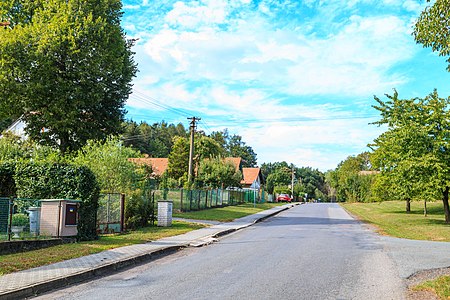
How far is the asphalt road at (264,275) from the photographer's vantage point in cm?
761

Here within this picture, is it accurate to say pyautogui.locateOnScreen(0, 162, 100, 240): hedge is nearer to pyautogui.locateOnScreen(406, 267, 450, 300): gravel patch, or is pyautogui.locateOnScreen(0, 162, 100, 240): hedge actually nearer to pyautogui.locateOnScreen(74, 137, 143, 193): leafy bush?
pyautogui.locateOnScreen(74, 137, 143, 193): leafy bush

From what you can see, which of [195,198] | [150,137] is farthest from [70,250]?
[150,137]

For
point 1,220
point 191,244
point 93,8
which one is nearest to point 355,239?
point 191,244

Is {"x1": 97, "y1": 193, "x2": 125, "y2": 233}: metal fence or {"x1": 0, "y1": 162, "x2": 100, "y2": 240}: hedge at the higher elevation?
{"x1": 0, "y1": 162, "x2": 100, "y2": 240}: hedge

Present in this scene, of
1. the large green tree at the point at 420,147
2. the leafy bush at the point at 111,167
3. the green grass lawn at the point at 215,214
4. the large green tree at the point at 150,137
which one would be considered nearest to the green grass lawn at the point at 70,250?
the leafy bush at the point at 111,167

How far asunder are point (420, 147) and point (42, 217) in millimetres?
21361

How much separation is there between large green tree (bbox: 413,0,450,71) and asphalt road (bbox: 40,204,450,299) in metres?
5.09

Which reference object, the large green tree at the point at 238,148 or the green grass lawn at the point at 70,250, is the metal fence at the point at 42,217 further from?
the large green tree at the point at 238,148

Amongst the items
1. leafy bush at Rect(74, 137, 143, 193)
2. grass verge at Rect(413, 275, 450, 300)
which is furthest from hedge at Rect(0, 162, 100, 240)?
grass verge at Rect(413, 275, 450, 300)

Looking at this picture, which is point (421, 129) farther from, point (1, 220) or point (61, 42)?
point (1, 220)

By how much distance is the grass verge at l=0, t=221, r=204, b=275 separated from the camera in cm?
960

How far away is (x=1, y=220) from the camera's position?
40.0ft

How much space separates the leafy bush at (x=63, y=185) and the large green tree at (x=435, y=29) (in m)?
11.4

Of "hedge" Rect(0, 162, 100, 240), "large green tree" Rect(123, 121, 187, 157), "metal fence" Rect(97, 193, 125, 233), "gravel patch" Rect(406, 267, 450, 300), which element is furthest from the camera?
"large green tree" Rect(123, 121, 187, 157)
